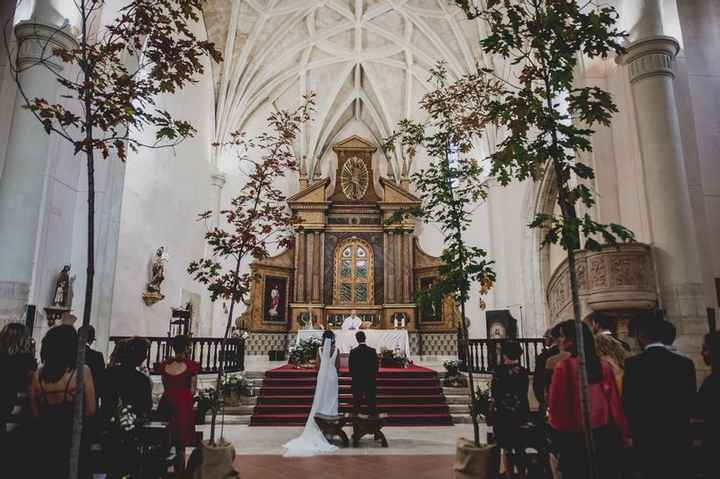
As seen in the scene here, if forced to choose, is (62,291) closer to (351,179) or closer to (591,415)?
(591,415)

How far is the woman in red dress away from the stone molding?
18.6 feet

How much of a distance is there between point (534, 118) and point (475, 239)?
1499cm

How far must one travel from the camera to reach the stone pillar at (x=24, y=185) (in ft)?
22.2

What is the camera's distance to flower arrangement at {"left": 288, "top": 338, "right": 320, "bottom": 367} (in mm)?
11320

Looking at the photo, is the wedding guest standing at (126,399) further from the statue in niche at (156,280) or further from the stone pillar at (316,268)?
the stone pillar at (316,268)

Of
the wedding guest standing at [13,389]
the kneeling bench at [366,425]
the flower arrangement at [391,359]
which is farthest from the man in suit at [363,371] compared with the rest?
the flower arrangement at [391,359]

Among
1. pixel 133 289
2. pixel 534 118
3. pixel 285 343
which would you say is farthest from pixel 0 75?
pixel 285 343

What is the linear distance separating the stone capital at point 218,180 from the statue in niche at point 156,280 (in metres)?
6.43

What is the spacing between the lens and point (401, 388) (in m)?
10.0

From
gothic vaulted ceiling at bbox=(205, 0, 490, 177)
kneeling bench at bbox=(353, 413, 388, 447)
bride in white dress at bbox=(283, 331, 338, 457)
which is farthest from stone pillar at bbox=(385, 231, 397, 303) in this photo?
kneeling bench at bbox=(353, 413, 388, 447)

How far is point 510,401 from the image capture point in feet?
14.3

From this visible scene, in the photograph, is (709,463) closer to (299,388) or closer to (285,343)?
(299,388)

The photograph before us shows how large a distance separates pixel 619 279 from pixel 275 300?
13091 mm

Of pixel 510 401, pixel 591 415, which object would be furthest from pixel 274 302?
pixel 591 415
